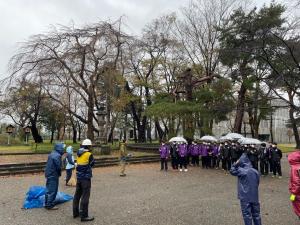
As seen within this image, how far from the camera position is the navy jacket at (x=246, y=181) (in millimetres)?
6391

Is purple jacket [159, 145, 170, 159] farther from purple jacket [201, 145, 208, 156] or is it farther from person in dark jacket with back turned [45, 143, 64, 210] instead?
person in dark jacket with back turned [45, 143, 64, 210]

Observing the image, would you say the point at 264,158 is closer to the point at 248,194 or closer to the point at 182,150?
the point at 182,150

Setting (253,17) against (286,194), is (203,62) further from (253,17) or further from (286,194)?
(286,194)

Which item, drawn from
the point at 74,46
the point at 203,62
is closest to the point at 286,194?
the point at 74,46

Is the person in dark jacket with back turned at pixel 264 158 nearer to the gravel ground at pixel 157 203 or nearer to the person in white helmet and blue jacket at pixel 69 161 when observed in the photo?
the gravel ground at pixel 157 203

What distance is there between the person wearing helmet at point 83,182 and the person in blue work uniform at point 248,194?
3447 millimetres

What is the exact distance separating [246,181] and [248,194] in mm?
260

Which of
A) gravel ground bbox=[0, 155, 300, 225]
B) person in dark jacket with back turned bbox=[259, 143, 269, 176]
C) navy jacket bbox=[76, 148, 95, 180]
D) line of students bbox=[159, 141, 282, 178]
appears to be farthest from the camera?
person in dark jacket with back turned bbox=[259, 143, 269, 176]

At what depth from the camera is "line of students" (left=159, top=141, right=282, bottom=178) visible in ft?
55.6

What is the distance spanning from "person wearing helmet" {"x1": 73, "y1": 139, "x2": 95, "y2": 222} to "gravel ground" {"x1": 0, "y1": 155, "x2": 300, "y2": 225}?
10.5 inches

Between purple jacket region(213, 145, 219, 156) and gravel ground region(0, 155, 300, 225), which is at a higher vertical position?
purple jacket region(213, 145, 219, 156)

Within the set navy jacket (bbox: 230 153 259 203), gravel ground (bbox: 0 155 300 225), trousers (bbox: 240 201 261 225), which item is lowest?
gravel ground (bbox: 0 155 300 225)

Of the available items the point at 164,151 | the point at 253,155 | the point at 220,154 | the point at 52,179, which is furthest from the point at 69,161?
the point at 220,154

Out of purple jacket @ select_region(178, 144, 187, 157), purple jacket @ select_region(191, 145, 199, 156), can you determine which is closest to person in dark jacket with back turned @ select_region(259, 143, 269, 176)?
purple jacket @ select_region(178, 144, 187, 157)
